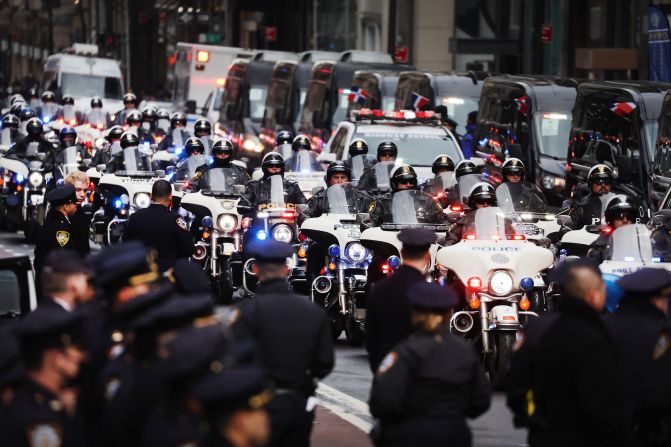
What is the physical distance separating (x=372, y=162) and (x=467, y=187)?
3.38m

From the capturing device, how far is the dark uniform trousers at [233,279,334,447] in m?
8.59

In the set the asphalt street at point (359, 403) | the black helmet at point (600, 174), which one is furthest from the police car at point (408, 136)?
the asphalt street at point (359, 403)

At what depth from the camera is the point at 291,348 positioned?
866 cm

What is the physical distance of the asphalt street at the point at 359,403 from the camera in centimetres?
1211

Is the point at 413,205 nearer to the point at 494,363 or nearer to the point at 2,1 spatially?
the point at 494,363

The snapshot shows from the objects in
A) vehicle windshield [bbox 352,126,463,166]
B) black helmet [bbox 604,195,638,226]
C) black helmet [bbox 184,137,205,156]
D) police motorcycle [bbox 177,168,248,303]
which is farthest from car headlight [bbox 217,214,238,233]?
black helmet [bbox 604,195,638,226]

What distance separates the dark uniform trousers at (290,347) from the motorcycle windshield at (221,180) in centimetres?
1109

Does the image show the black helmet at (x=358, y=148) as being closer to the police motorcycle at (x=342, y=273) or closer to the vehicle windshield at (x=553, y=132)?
the police motorcycle at (x=342, y=273)

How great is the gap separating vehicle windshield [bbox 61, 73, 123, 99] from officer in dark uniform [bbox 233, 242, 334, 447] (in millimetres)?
37350

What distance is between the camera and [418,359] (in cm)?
776

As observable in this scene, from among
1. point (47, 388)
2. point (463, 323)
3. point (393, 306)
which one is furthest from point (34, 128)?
point (47, 388)

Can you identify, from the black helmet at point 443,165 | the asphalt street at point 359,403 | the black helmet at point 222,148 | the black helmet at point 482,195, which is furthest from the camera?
the black helmet at point 222,148

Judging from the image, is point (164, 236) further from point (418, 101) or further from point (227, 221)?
point (418, 101)

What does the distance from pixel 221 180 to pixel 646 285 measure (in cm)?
1203
